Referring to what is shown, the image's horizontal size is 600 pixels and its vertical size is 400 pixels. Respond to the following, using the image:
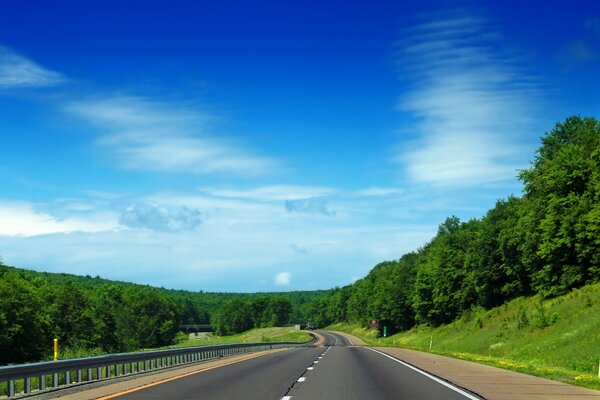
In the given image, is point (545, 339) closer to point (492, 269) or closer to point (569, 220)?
point (569, 220)

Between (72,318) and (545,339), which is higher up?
(72,318)

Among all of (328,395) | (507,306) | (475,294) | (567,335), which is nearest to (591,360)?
(567,335)

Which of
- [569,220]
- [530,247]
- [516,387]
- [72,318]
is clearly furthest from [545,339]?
[72,318]

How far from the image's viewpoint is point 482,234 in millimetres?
85188

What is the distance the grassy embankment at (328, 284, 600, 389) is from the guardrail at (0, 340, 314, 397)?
13.7 meters

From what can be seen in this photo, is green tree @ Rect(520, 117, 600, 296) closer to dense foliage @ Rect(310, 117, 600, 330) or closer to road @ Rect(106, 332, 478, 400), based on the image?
dense foliage @ Rect(310, 117, 600, 330)

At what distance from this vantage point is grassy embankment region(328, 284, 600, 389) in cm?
2770

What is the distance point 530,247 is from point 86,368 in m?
55.6

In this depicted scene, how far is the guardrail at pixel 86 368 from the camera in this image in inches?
613

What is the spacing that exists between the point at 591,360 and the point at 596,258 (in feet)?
89.6

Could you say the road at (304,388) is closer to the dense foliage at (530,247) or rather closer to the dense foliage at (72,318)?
the dense foliage at (72,318)

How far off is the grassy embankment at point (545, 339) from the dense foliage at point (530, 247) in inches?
130

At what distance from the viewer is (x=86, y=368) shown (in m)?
19.8

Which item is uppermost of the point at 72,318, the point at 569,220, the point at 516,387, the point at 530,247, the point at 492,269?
the point at 569,220
